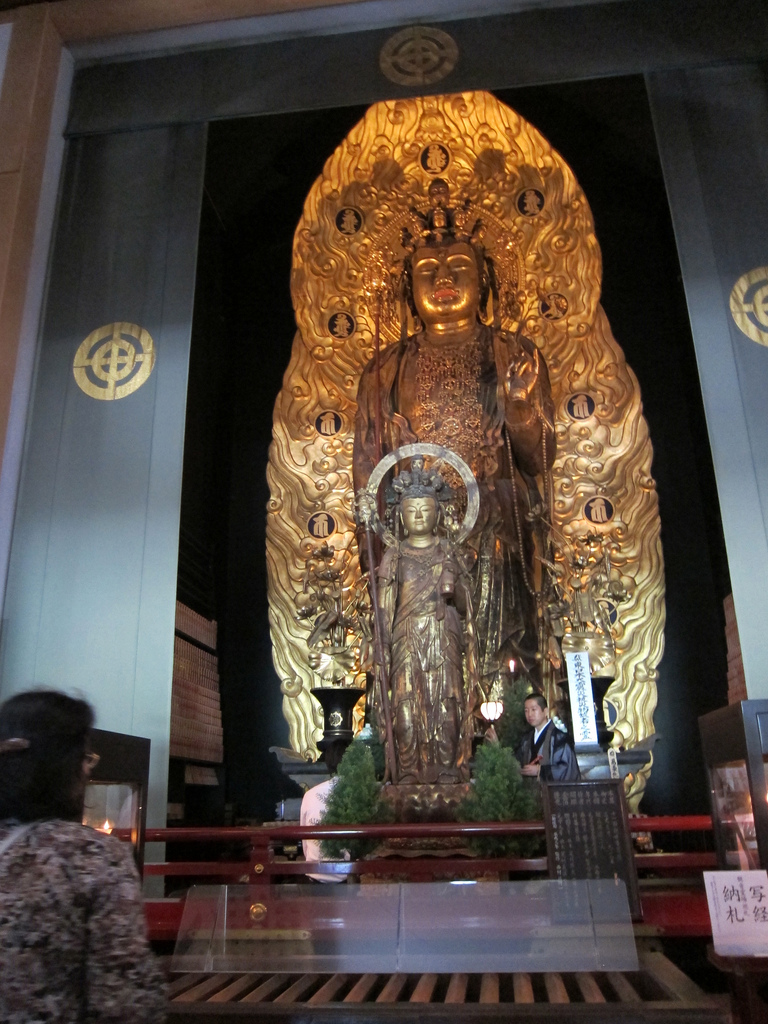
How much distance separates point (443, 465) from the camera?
4.66m

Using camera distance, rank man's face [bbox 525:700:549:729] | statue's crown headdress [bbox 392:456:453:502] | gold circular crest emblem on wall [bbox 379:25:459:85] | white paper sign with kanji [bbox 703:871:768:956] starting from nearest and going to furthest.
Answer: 1. white paper sign with kanji [bbox 703:871:768:956]
2. man's face [bbox 525:700:549:729]
3. statue's crown headdress [bbox 392:456:453:502]
4. gold circular crest emblem on wall [bbox 379:25:459:85]

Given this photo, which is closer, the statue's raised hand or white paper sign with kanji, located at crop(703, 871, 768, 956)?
white paper sign with kanji, located at crop(703, 871, 768, 956)

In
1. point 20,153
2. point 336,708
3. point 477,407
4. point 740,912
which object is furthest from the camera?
point 477,407

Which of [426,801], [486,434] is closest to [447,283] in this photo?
[486,434]

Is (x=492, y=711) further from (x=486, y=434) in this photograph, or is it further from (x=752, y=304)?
(x=752, y=304)

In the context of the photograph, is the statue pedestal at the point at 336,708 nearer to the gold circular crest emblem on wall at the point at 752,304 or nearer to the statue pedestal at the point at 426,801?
the statue pedestal at the point at 426,801

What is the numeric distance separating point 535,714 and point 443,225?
314 centimetres

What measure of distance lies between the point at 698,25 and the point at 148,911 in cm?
447

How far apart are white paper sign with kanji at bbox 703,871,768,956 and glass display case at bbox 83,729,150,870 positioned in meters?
1.60

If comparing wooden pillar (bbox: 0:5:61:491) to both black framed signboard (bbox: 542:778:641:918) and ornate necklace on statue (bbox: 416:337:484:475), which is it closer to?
ornate necklace on statue (bbox: 416:337:484:475)

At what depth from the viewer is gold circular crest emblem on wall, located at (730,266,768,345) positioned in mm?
3719

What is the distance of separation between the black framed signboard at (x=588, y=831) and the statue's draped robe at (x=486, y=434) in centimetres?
161

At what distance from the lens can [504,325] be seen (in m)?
5.32

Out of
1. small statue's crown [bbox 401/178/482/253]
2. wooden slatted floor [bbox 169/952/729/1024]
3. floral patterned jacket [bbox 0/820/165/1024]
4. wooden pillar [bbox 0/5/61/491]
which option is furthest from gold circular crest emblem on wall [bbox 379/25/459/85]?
floral patterned jacket [bbox 0/820/165/1024]
